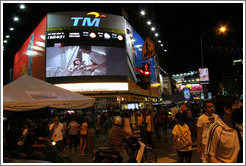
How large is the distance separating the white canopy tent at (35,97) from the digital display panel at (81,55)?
69.0ft

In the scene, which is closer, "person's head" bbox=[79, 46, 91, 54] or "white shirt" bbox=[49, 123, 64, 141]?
"white shirt" bbox=[49, 123, 64, 141]

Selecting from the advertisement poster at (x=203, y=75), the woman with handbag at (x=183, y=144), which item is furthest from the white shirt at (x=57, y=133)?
the advertisement poster at (x=203, y=75)

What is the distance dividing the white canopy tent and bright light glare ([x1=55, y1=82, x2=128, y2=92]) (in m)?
20.5

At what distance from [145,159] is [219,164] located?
159 inches

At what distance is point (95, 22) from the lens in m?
29.3

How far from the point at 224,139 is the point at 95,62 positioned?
2659cm

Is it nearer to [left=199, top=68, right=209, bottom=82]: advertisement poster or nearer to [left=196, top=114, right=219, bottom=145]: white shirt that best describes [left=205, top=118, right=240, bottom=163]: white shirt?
[left=196, top=114, right=219, bottom=145]: white shirt

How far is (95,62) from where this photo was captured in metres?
28.3

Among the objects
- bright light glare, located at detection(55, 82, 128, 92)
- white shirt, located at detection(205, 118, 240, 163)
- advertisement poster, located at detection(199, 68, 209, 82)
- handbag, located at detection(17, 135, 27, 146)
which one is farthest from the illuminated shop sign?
white shirt, located at detection(205, 118, 240, 163)

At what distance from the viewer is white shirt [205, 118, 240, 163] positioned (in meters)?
2.55

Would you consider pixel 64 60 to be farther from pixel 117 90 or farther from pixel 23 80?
pixel 23 80

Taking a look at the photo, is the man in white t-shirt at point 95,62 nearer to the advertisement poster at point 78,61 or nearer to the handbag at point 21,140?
the advertisement poster at point 78,61

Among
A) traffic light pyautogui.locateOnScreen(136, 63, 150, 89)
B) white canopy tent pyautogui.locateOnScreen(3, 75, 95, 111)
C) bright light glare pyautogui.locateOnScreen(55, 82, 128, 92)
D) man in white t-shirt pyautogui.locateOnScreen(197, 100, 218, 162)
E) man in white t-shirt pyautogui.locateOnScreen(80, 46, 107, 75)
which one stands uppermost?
man in white t-shirt pyautogui.locateOnScreen(80, 46, 107, 75)

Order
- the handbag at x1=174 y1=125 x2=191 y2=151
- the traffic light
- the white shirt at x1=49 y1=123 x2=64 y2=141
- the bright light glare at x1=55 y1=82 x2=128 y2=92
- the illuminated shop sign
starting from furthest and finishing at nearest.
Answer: the illuminated shop sign
the bright light glare at x1=55 y1=82 x2=128 y2=92
the white shirt at x1=49 y1=123 x2=64 y2=141
the traffic light
the handbag at x1=174 y1=125 x2=191 y2=151
